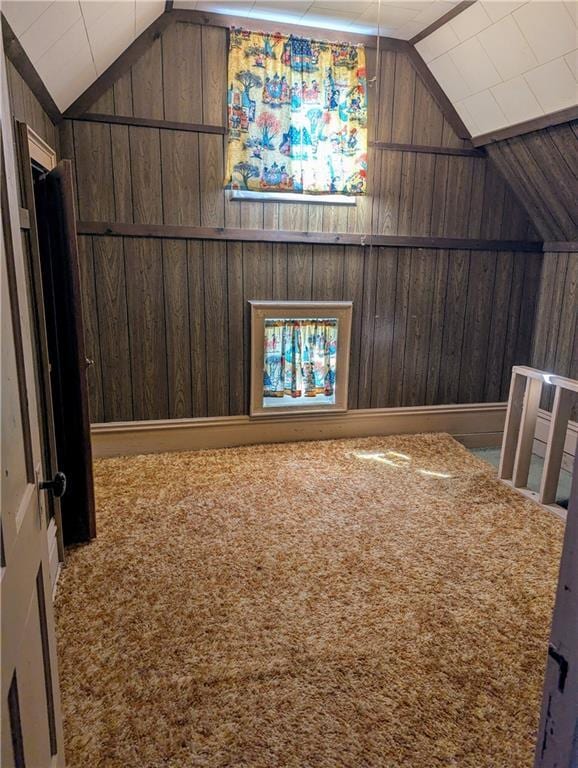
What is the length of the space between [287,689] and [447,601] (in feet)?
2.74

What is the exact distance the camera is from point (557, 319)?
423 cm

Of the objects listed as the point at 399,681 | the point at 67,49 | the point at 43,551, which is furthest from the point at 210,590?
the point at 67,49

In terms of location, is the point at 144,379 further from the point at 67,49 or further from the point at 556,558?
the point at 556,558

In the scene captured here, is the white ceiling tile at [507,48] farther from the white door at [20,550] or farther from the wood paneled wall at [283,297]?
the white door at [20,550]

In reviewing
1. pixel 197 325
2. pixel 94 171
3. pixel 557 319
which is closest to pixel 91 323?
pixel 197 325

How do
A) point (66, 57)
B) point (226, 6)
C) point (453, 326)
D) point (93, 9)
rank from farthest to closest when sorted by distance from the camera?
point (453, 326) → point (226, 6) → point (66, 57) → point (93, 9)

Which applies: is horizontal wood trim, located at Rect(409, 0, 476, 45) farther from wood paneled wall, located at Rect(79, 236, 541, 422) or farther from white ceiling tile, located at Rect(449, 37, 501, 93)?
wood paneled wall, located at Rect(79, 236, 541, 422)

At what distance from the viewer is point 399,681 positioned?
72.4 inches

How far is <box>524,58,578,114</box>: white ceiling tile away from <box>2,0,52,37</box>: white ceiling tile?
2.62m

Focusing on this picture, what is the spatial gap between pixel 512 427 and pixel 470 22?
2531 mm

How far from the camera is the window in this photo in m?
3.93

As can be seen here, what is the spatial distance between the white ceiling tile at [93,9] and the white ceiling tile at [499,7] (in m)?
2.05

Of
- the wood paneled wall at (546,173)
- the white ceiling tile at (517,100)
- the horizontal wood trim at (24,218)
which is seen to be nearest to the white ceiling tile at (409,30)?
the white ceiling tile at (517,100)

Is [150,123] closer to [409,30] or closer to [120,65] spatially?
[120,65]
